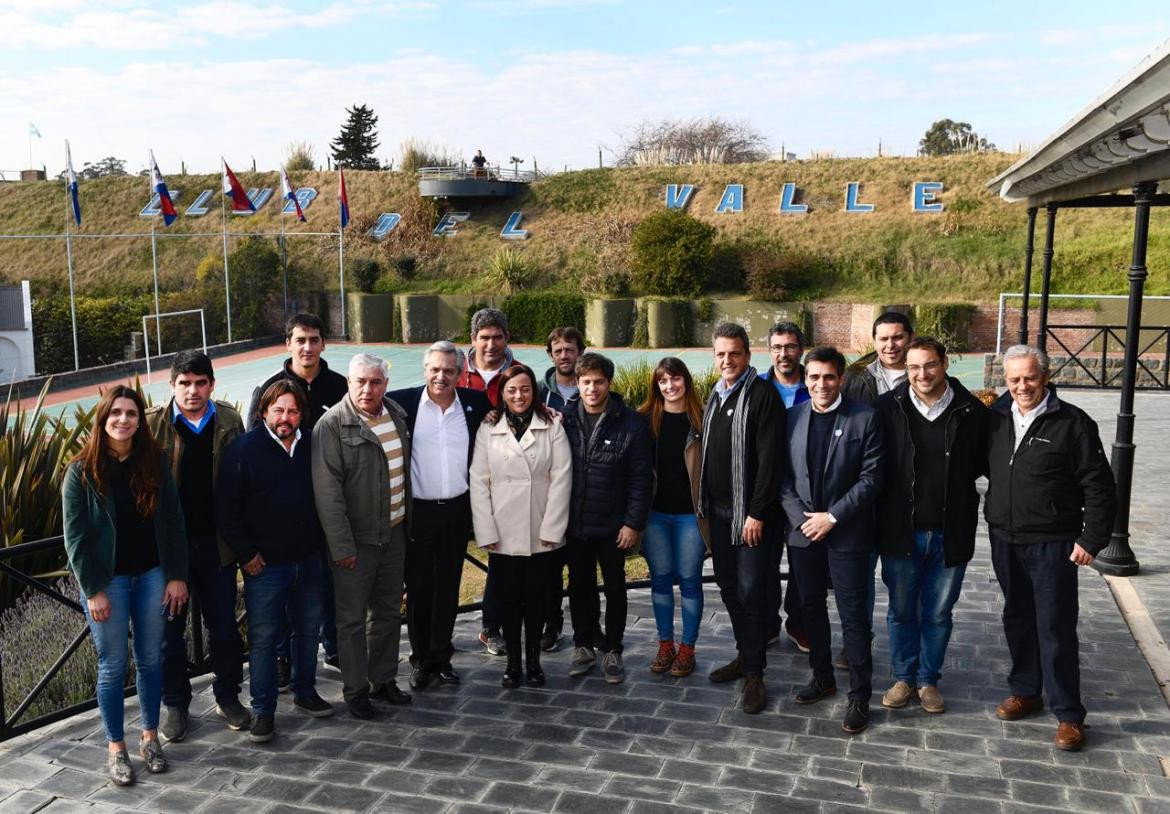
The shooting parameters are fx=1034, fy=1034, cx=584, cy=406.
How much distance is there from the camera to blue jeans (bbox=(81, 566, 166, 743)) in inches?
169

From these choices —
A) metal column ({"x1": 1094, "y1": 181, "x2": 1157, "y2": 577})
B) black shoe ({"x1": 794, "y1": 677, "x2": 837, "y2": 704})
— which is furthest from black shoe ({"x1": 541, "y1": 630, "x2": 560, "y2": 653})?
metal column ({"x1": 1094, "y1": 181, "x2": 1157, "y2": 577})

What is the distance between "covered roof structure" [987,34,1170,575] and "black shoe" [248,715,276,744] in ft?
16.6

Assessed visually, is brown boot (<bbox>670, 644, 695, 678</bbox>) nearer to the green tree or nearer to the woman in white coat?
the woman in white coat

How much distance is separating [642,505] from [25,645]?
11.7ft

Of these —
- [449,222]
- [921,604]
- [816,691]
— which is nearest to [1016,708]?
[921,604]

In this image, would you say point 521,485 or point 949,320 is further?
point 949,320

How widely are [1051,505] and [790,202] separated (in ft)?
95.7

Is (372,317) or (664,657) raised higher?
(372,317)

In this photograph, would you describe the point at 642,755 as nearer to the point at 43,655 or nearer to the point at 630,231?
the point at 43,655

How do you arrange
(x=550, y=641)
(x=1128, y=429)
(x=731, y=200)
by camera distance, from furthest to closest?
1. (x=731, y=200)
2. (x=1128, y=429)
3. (x=550, y=641)

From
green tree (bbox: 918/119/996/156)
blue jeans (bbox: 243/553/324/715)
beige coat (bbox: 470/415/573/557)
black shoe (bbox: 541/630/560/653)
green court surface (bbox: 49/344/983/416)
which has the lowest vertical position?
green court surface (bbox: 49/344/983/416)

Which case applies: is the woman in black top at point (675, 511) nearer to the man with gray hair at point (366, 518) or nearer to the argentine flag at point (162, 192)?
the man with gray hair at point (366, 518)

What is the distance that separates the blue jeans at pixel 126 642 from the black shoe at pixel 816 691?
299 cm

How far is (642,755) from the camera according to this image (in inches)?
179
